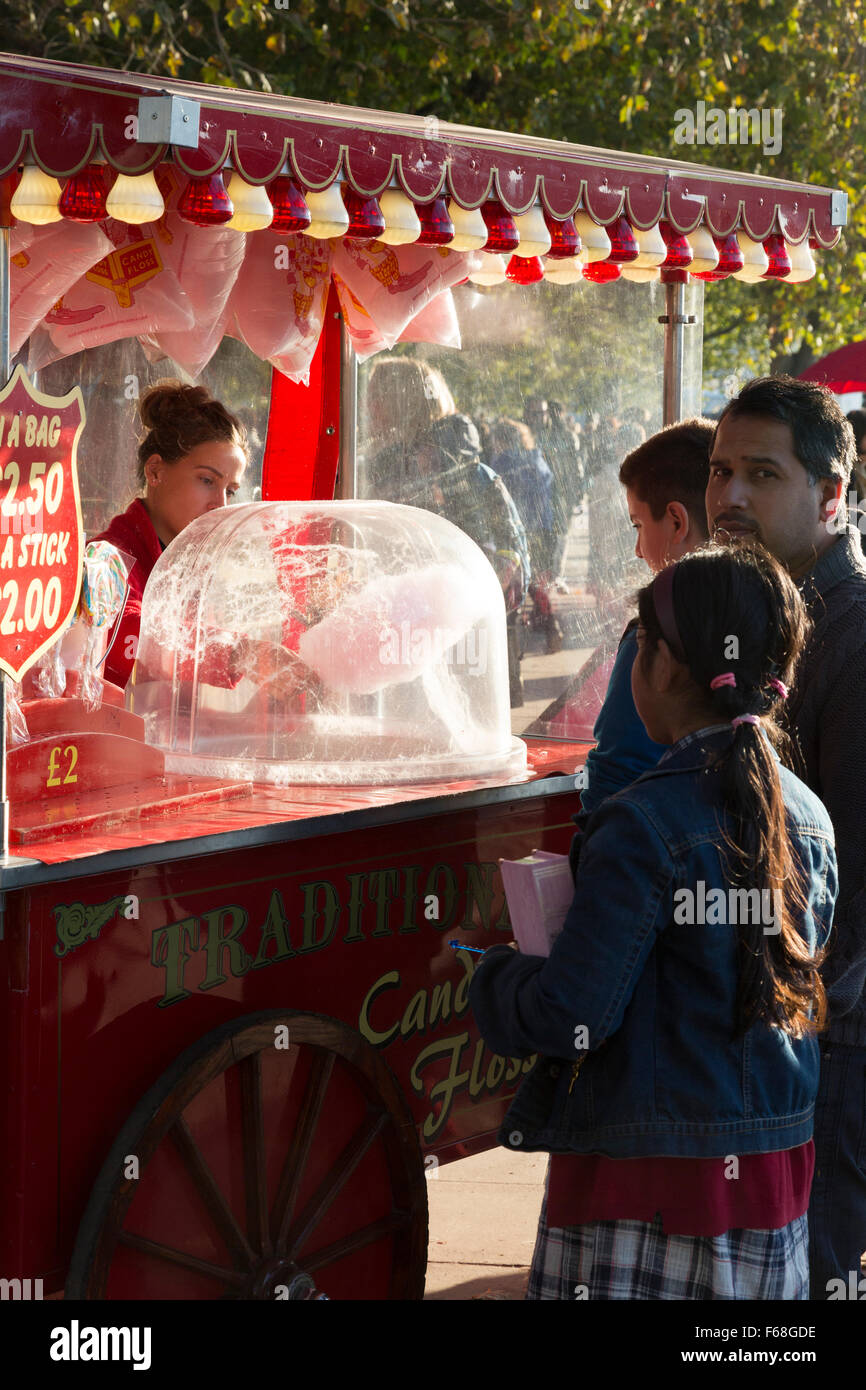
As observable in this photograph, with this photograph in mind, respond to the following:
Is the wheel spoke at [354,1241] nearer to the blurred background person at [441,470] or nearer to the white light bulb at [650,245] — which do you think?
the blurred background person at [441,470]

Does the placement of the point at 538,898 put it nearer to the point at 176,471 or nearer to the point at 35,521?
the point at 35,521

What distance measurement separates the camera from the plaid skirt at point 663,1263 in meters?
1.99

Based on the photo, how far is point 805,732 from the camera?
7.89ft

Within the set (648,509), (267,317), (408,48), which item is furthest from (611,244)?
(408,48)

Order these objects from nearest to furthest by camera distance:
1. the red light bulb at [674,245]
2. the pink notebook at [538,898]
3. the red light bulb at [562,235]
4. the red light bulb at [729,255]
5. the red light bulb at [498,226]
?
the pink notebook at [538,898]
the red light bulb at [498,226]
the red light bulb at [562,235]
the red light bulb at [674,245]
the red light bulb at [729,255]

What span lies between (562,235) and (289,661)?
97 centimetres

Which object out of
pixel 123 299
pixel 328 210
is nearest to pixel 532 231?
pixel 328 210

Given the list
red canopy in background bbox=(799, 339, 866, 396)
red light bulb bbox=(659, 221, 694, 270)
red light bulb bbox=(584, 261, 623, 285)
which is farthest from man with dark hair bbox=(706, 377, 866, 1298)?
red canopy in background bbox=(799, 339, 866, 396)

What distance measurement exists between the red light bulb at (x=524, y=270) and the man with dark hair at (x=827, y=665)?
135cm

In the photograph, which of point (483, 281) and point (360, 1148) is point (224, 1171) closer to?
point (360, 1148)

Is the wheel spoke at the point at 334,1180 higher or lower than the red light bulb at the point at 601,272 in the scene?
lower

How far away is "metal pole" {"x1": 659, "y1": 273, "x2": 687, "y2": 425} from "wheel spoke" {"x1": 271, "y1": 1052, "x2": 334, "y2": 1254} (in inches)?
79.7

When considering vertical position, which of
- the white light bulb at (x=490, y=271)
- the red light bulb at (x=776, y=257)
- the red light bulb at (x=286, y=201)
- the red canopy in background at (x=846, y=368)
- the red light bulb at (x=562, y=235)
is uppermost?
the red canopy in background at (x=846, y=368)

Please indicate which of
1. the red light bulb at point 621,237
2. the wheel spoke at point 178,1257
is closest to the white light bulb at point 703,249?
the red light bulb at point 621,237
